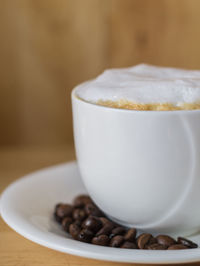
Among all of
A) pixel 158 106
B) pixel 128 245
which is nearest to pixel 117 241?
pixel 128 245

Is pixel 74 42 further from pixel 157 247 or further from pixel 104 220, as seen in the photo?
pixel 157 247

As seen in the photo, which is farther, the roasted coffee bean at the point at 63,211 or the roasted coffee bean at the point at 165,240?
the roasted coffee bean at the point at 63,211

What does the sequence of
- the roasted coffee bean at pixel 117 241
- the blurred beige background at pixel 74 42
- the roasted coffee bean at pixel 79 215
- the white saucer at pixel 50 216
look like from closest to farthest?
the white saucer at pixel 50 216
the roasted coffee bean at pixel 117 241
the roasted coffee bean at pixel 79 215
the blurred beige background at pixel 74 42

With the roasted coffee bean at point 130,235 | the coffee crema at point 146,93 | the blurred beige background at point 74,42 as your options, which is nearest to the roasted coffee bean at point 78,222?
the roasted coffee bean at point 130,235

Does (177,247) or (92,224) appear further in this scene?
(92,224)

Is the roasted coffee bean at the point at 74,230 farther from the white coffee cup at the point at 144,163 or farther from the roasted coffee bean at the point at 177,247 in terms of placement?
the roasted coffee bean at the point at 177,247

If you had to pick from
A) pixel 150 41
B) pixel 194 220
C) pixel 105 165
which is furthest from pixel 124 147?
pixel 150 41

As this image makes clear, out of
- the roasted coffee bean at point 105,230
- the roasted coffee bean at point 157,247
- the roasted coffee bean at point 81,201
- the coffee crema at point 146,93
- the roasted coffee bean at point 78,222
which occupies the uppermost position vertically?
the coffee crema at point 146,93

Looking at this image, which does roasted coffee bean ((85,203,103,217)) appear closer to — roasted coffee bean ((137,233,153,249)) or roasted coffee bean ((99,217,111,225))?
roasted coffee bean ((99,217,111,225))
